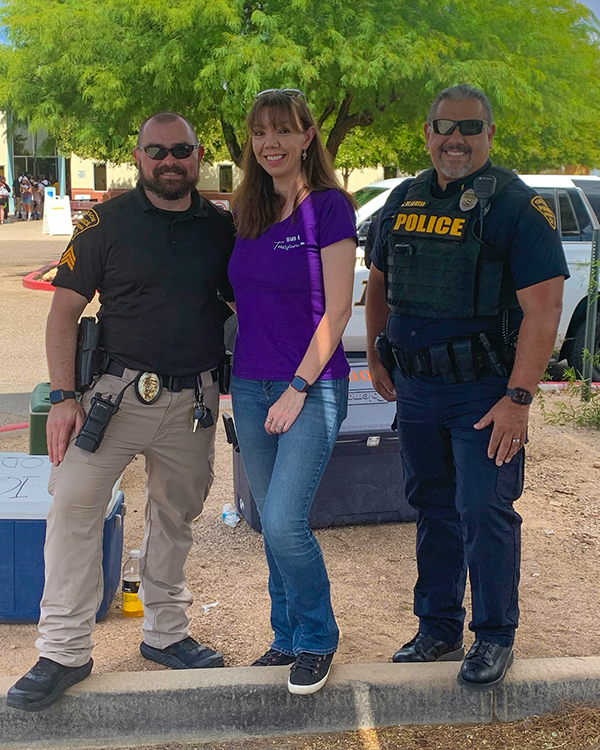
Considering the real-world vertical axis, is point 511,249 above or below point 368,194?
below

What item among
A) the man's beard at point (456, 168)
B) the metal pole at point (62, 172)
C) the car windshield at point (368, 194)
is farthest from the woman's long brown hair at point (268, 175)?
the metal pole at point (62, 172)

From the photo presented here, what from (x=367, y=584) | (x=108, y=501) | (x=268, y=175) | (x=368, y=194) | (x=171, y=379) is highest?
(x=268, y=175)

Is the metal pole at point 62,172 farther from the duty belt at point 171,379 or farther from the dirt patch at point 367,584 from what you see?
the duty belt at point 171,379

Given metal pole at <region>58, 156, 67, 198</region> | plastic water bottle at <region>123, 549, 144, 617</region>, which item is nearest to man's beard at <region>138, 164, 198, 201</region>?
plastic water bottle at <region>123, 549, 144, 617</region>

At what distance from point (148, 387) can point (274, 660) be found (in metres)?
1.06

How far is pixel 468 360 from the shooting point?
9.86ft

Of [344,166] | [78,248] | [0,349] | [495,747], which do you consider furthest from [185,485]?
[344,166]

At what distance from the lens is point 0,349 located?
9.97 metres

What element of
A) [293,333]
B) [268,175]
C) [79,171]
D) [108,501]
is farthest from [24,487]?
[79,171]

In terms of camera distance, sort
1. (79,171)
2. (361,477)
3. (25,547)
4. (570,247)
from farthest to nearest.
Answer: (79,171)
(570,247)
(361,477)
(25,547)

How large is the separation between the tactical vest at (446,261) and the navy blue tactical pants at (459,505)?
0.25 metres

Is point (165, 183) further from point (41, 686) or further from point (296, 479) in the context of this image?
point (41, 686)

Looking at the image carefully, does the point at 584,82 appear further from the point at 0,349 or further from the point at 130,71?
the point at 0,349

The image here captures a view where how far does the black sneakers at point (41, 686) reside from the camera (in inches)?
115
